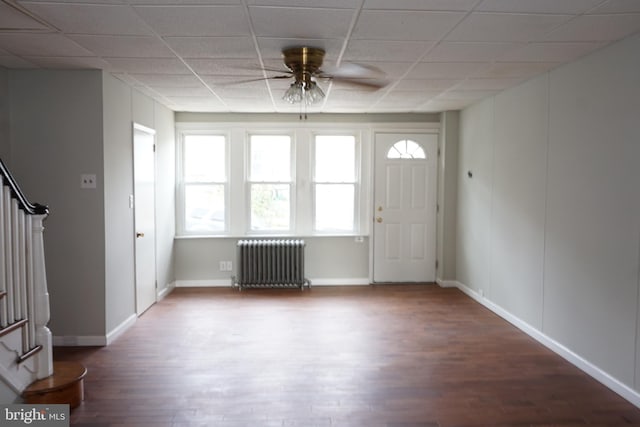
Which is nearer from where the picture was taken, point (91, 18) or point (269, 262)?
point (91, 18)

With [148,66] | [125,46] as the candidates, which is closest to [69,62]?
[148,66]

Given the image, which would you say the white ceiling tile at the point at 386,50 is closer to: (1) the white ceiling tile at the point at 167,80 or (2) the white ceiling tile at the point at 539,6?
(2) the white ceiling tile at the point at 539,6

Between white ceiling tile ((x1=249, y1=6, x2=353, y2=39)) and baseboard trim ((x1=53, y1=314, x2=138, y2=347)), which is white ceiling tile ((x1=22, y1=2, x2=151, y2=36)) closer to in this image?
white ceiling tile ((x1=249, y1=6, x2=353, y2=39))

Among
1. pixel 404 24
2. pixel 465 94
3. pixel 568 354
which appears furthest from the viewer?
pixel 465 94

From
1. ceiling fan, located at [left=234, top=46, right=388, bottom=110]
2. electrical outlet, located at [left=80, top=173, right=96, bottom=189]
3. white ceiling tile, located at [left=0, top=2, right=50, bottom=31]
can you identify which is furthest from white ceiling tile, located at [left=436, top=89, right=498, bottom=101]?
white ceiling tile, located at [left=0, top=2, right=50, bottom=31]

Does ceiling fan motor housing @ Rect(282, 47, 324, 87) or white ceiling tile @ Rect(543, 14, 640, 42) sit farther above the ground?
white ceiling tile @ Rect(543, 14, 640, 42)

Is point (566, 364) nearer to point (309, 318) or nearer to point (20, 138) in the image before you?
point (309, 318)

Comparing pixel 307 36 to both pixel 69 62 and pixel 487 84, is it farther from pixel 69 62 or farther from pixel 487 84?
pixel 487 84

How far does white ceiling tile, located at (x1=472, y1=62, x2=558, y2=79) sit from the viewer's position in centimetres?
359

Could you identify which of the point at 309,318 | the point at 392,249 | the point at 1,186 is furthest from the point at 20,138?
the point at 392,249

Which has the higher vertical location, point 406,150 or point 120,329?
point 406,150

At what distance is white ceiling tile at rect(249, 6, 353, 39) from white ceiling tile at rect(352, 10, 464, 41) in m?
0.11

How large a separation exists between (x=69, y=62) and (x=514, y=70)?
12.0 ft

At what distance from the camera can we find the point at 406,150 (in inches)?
243
